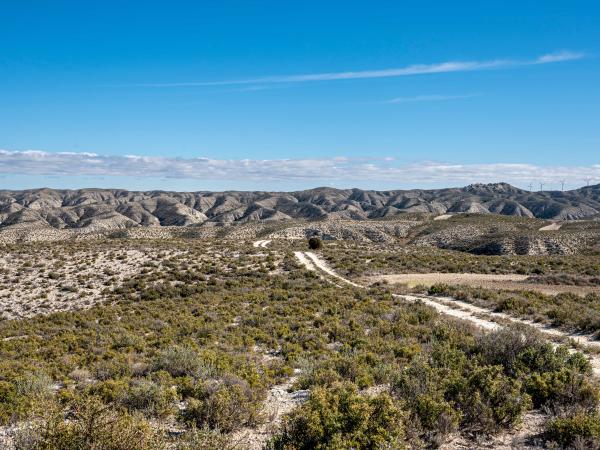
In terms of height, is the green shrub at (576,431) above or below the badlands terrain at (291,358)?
above

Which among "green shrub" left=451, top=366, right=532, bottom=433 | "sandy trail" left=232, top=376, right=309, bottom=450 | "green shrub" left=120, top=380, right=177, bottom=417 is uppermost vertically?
"green shrub" left=451, top=366, right=532, bottom=433

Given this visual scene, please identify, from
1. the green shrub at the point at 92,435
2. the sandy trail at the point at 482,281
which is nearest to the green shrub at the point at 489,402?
the green shrub at the point at 92,435

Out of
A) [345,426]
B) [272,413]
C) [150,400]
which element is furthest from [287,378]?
[345,426]

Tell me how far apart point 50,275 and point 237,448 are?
3334cm

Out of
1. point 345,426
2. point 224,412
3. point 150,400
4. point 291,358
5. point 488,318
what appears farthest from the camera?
point 488,318

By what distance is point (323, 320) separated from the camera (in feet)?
60.1

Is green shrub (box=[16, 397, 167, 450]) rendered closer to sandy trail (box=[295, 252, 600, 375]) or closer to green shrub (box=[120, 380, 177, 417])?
green shrub (box=[120, 380, 177, 417])

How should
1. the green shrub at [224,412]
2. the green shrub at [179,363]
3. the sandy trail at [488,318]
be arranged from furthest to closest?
1. the sandy trail at [488,318]
2. the green shrub at [179,363]
3. the green shrub at [224,412]

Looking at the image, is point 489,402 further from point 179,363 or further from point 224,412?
point 179,363

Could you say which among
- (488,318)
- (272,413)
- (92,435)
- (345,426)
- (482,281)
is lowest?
(482,281)

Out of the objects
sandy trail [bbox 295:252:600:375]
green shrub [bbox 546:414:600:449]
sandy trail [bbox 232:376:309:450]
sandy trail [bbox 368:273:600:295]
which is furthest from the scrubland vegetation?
sandy trail [bbox 368:273:600:295]

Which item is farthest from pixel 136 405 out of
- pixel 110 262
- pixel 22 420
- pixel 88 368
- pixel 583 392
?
pixel 110 262

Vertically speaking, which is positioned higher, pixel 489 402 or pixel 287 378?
pixel 489 402

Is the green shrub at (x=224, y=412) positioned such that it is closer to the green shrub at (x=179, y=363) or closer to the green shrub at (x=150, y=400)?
the green shrub at (x=150, y=400)
